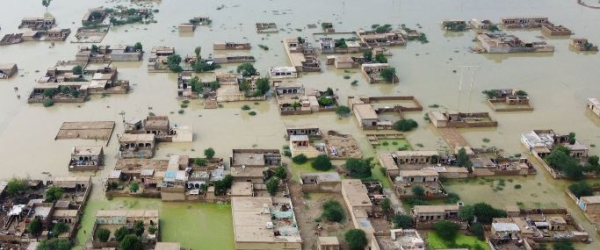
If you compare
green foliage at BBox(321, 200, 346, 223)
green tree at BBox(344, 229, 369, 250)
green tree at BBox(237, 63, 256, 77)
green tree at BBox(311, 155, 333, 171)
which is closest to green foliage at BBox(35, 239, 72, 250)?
green foliage at BBox(321, 200, 346, 223)

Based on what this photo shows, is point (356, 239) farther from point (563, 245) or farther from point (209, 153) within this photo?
point (209, 153)

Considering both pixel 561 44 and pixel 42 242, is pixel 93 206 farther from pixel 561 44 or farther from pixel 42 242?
pixel 561 44

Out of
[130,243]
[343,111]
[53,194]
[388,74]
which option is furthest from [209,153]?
[388,74]

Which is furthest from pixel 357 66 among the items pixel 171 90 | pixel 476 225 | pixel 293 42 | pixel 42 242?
pixel 42 242

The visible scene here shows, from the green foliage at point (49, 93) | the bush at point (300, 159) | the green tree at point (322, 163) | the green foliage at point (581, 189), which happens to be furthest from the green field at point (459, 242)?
the green foliage at point (49, 93)

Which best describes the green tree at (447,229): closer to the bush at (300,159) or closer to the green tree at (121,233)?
the bush at (300,159)

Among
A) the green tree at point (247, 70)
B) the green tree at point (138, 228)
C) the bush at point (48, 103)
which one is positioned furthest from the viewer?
the green tree at point (247, 70)

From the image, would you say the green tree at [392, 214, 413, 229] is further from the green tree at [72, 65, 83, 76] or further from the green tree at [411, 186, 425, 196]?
the green tree at [72, 65, 83, 76]
